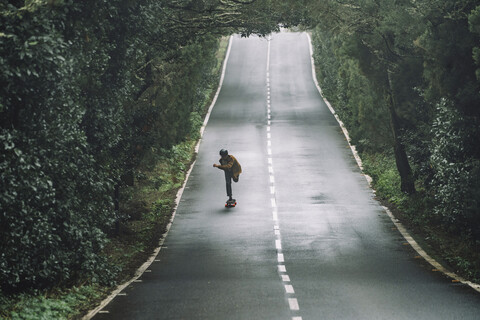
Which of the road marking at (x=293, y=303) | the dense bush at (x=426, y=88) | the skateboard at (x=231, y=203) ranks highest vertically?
the dense bush at (x=426, y=88)

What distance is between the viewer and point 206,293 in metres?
13.7

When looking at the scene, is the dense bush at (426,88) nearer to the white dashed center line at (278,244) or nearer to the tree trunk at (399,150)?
the tree trunk at (399,150)

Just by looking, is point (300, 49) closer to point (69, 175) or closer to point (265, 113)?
point (265, 113)

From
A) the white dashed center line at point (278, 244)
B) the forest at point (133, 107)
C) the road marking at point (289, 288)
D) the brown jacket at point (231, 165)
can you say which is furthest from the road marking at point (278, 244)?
the brown jacket at point (231, 165)

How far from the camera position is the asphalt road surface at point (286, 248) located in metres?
12.5

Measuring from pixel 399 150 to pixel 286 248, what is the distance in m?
7.55

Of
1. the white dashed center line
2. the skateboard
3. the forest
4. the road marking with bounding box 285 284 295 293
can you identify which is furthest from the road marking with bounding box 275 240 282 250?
the skateboard

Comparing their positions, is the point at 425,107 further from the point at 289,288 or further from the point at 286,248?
the point at 289,288

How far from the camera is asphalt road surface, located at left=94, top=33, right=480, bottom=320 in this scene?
12.5 metres

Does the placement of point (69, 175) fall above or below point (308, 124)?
above

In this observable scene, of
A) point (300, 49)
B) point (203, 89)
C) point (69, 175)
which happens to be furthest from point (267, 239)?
point (300, 49)

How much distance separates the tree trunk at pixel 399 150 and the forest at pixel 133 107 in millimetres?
52

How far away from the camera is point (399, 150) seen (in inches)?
985

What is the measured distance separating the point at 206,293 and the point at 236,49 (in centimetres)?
6029
